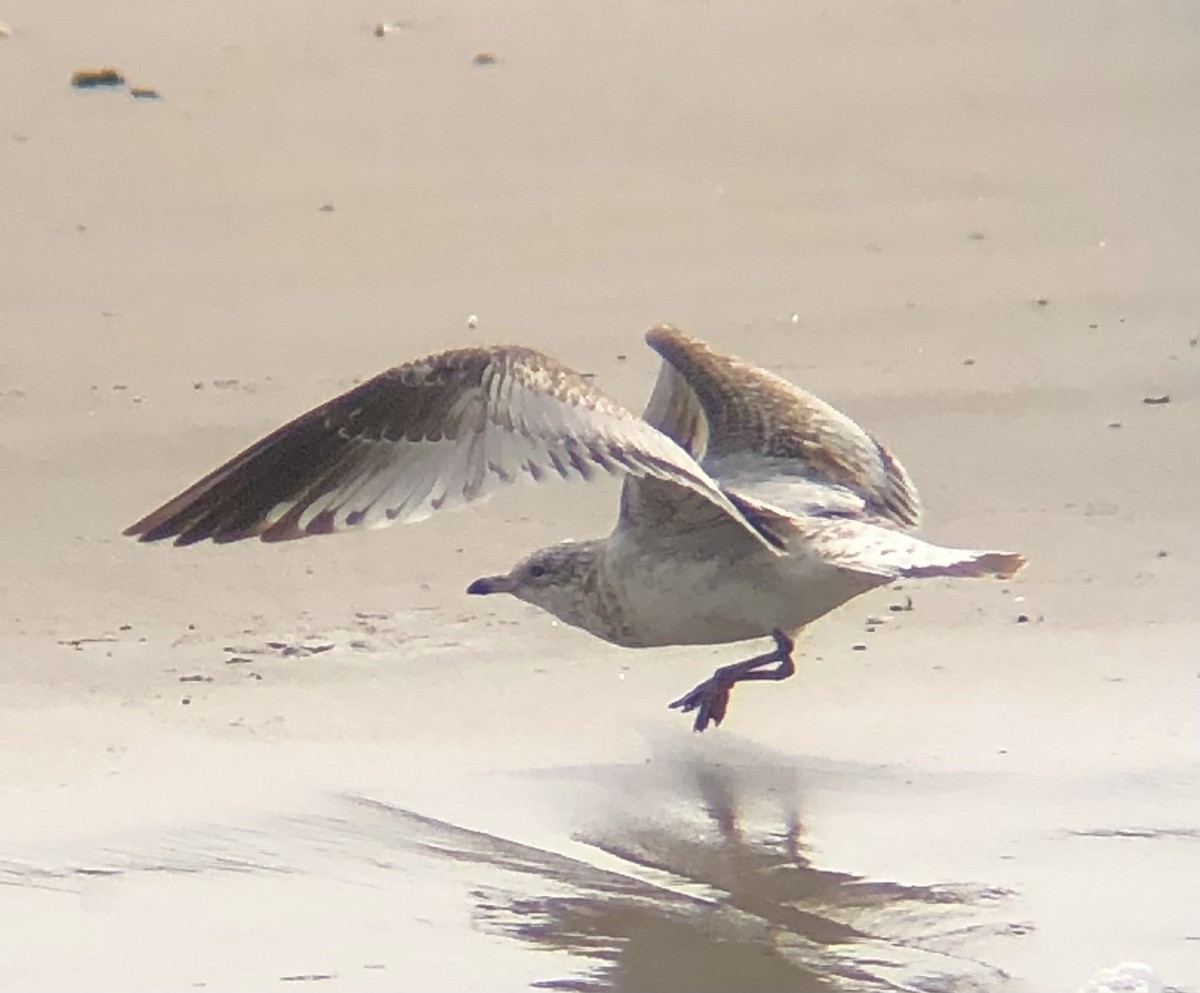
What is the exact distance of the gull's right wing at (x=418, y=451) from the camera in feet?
14.2

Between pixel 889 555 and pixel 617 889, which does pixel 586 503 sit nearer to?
pixel 889 555

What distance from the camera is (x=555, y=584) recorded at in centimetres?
489

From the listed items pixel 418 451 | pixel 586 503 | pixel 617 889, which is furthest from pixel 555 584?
pixel 617 889

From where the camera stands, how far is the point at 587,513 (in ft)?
18.8

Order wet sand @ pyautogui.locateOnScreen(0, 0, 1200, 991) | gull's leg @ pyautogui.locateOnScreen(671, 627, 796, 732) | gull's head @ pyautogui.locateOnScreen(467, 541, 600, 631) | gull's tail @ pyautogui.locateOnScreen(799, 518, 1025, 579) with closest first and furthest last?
wet sand @ pyautogui.locateOnScreen(0, 0, 1200, 991) → gull's tail @ pyautogui.locateOnScreen(799, 518, 1025, 579) → gull's leg @ pyautogui.locateOnScreen(671, 627, 796, 732) → gull's head @ pyautogui.locateOnScreen(467, 541, 600, 631)

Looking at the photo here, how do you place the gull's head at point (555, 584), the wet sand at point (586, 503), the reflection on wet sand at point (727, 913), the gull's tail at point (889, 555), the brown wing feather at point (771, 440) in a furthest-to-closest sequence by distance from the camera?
1. the brown wing feather at point (771, 440)
2. the gull's head at point (555, 584)
3. the gull's tail at point (889, 555)
4. the wet sand at point (586, 503)
5. the reflection on wet sand at point (727, 913)

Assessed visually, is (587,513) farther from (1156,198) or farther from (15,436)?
(1156,198)

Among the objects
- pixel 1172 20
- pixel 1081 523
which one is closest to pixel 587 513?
pixel 1081 523

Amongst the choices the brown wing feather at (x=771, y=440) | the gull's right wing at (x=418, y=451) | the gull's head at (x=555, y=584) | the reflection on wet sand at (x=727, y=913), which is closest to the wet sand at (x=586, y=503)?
the reflection on wet sand at (x=727, y=913)

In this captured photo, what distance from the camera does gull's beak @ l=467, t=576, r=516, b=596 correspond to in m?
4.90

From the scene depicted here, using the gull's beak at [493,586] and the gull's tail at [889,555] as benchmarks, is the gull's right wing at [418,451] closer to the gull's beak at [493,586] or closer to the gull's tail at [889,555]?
the gull's tail at [889,555]

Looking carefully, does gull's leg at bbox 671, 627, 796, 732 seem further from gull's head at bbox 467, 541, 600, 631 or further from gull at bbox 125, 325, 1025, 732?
gull's head at bbox 467, 541, 600, 631

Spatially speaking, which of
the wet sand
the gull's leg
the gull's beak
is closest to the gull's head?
the gull's beak

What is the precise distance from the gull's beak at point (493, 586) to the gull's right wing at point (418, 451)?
506 millimetres
